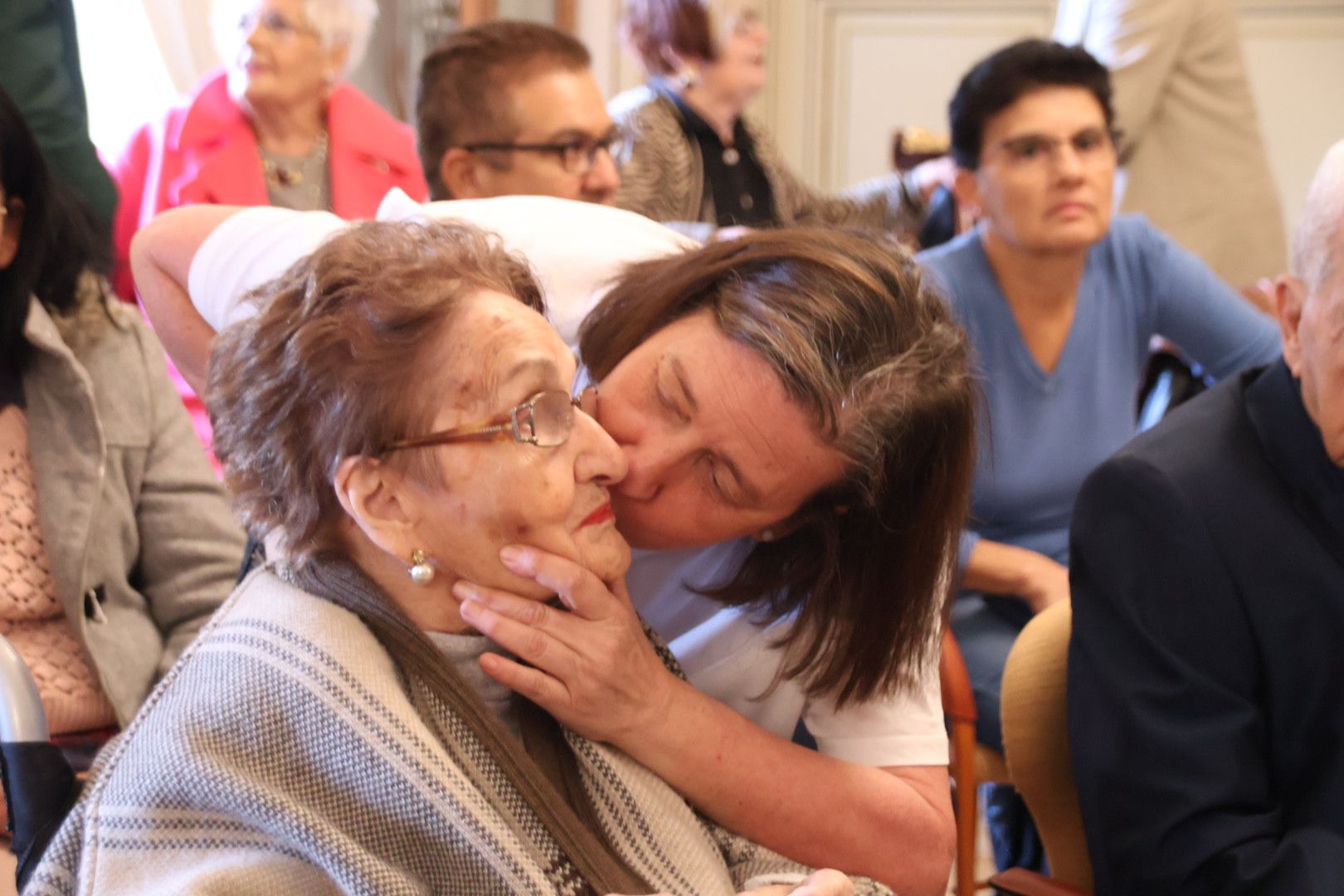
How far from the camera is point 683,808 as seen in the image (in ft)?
4.21

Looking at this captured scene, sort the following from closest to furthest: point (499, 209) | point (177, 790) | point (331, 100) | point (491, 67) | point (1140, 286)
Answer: point (177, 790) < point (499, 209) < point (491, 67) < point (1140, 286) < point (331, 100)

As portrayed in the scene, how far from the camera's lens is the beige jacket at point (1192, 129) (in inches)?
119

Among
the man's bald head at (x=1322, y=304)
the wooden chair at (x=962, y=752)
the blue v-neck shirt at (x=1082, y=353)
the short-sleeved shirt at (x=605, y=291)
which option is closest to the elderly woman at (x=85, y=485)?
the short-sleeved shirt at (x=605, y=291)

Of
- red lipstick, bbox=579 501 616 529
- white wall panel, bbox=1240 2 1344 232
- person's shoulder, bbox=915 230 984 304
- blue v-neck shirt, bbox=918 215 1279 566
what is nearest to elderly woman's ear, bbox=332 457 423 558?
red lipstick, bbox=579 501 616 529

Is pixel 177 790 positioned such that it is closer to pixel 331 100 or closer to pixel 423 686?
pixel 423 686

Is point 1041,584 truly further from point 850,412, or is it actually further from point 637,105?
point 637,105

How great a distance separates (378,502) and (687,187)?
1929mm

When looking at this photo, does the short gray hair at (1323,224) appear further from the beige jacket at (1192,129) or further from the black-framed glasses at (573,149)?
the beige jacket at (1192,129)

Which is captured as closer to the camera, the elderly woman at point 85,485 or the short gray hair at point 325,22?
the elderly woman at point 85,485

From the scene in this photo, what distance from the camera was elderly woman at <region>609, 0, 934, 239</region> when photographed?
117 inches

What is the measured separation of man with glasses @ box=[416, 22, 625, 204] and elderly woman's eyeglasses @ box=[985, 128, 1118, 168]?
0.74m

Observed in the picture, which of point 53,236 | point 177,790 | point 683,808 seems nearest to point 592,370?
point 683,808

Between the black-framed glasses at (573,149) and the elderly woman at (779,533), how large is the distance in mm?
781

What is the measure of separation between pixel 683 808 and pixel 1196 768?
531 mm
